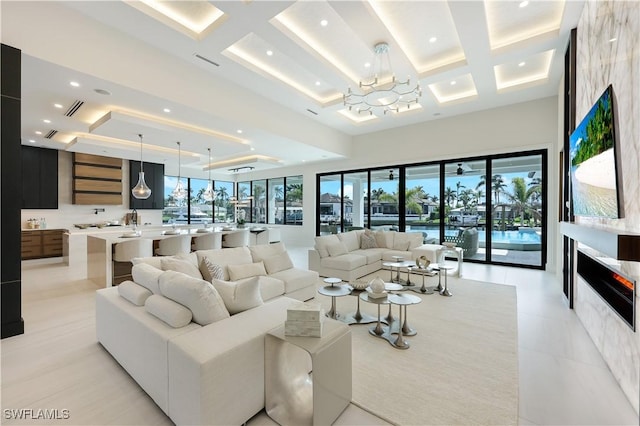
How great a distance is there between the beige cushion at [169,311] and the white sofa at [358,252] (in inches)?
140

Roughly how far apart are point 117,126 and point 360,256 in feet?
17.7

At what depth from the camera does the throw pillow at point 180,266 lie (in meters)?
2.91

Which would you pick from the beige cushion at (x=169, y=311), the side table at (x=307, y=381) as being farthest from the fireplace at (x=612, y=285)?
the beige cushion at (x=169, y=311)

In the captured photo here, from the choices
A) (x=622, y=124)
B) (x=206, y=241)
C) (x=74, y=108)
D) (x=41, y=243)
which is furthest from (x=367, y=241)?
(x=41, y=243)

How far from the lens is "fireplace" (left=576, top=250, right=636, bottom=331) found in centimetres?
219

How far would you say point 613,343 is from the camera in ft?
8.03

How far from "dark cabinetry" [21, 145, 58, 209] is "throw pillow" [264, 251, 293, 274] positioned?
7.54 metres

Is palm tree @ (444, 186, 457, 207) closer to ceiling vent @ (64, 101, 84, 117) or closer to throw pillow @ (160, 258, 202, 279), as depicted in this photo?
throw pillow @ (160, 258, 202, 279)

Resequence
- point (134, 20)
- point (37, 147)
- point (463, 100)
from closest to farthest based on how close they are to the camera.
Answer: point (134, 20)
point (463, 100)
point (37, 147)

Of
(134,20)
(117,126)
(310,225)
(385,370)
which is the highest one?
(134,20)

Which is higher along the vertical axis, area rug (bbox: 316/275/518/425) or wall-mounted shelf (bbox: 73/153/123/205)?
wall-mounted shelf (bbox: 73/153/123/205)

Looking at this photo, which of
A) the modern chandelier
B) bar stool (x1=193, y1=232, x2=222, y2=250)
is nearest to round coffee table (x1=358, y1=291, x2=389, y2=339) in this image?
the modern chandelier

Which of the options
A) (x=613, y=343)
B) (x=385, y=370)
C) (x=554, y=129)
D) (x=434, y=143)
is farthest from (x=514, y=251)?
(x=385, y=370)

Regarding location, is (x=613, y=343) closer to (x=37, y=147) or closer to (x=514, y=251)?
(x=514, y=251)
